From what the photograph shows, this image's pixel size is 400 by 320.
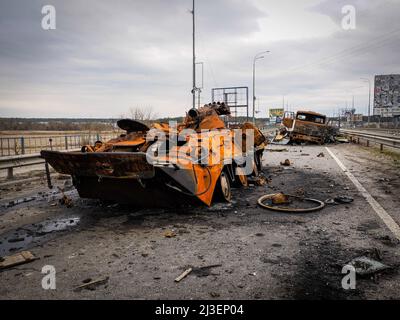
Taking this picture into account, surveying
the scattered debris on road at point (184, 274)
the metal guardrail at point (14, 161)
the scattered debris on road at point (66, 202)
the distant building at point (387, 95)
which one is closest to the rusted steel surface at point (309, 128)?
the metal guardrail at point (14, 161)

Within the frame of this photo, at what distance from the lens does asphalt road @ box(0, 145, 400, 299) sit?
3449 mm

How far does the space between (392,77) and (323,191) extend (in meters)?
62.6

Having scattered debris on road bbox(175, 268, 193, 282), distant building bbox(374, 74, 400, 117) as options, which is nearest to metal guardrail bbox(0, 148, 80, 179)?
scattered debris on road bbox(175, 268, 193, 282)

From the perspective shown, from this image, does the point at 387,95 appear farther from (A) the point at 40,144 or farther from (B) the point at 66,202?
(B) the point at 66,202

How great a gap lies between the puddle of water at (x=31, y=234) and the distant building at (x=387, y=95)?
67.5 metres

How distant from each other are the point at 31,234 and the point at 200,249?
2.71m

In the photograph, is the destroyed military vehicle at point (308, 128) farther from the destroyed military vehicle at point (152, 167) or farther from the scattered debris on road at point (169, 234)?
the scattered debris on road at point (169, 234)

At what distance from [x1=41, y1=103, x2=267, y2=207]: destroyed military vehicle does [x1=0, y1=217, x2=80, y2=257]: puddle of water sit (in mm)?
853

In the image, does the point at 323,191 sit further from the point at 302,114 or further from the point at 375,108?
the point at 375,108

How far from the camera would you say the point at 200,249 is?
4570 mm

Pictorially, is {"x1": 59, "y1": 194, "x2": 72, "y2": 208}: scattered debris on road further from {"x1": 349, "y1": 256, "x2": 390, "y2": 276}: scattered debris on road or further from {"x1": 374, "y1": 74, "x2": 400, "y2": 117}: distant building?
{"x1": 374, "y1": 74, "x2": 400, "y2": 117}: distant building

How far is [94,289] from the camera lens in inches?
136

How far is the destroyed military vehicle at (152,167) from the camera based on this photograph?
18.1 feet
